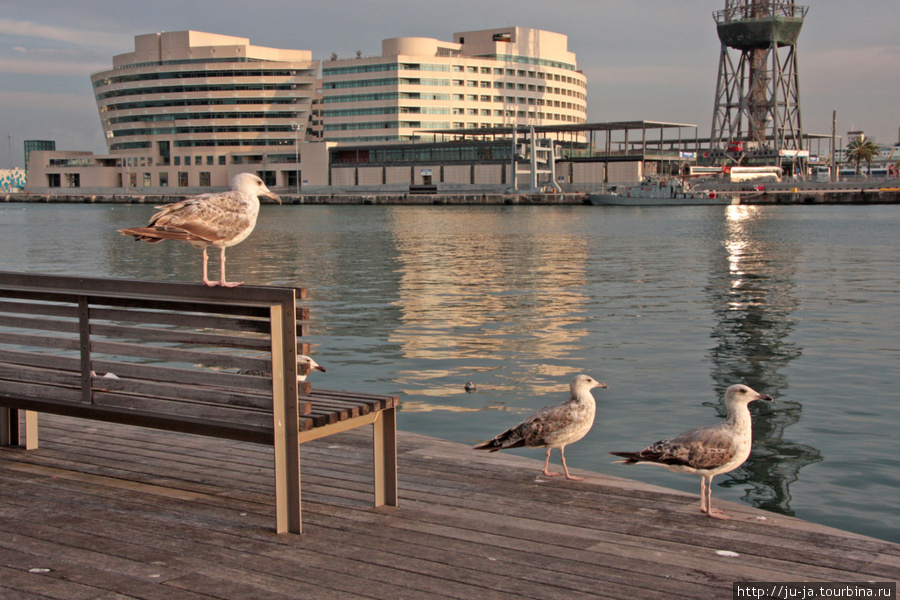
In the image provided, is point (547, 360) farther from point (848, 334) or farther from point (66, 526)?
point (66, 526)

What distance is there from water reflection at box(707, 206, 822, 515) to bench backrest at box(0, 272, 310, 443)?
6.10 metres

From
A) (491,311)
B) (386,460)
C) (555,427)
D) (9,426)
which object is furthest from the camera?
(491,311)

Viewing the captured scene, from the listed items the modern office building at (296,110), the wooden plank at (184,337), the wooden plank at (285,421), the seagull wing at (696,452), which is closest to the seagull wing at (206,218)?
the wooden plank at (184,337)

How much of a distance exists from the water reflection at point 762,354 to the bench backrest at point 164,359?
6102 mm

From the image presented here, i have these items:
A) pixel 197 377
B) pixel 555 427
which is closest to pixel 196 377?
pixel 197 377

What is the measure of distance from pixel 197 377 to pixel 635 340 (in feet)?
50.8

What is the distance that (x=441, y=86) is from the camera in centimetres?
16288

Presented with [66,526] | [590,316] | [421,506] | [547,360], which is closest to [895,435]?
[547,360]

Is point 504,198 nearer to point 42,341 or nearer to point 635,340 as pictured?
point 635,340

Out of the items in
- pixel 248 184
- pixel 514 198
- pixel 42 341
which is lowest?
pixel 42 341

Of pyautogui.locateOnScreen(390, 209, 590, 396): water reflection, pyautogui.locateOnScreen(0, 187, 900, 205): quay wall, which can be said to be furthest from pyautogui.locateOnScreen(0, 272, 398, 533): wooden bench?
pyautogui.locateOnScreen(0, 187, 900, 205): quay wall

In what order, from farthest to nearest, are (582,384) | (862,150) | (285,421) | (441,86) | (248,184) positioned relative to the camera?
(441,86), (862,150), (582,384), (248,184), (285,421)

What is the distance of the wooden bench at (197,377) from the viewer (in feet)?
17.3

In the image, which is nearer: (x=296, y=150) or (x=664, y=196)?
(x=664, y=196)
